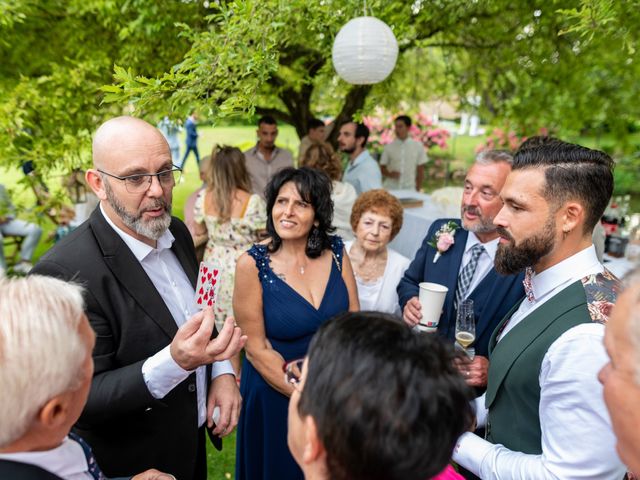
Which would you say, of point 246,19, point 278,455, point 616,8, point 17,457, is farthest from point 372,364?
point 616,8

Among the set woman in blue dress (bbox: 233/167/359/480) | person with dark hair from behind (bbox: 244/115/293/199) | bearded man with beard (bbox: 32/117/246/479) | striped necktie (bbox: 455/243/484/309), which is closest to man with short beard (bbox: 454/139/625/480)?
striped necktie (bbox: 455/243/484/309)

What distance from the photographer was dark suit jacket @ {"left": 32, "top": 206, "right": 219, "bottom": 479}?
161cm

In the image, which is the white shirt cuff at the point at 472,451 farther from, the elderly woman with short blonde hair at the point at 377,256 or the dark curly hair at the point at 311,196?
the elderly woman with short blonde hair at the point at 377,256

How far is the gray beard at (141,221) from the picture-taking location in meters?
1.85

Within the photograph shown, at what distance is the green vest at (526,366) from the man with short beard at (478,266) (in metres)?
0.76

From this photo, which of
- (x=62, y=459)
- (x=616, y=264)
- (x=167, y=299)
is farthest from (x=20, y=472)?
(x=616, y=264)

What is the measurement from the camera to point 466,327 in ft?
7.09

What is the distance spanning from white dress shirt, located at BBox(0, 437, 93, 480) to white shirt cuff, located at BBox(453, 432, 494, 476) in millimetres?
1198

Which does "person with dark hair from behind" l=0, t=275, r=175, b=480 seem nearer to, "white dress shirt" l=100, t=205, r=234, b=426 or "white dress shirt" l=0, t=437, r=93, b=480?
"white dress shirt" l=0, t=437, r=93, b=480

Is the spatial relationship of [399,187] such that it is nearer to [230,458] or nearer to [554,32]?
[554,32]

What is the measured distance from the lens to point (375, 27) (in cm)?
331

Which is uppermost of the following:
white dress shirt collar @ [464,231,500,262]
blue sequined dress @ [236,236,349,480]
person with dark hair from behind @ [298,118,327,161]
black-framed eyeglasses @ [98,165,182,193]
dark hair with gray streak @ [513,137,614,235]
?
person with dark hair from behind @ [298,118,327,161]

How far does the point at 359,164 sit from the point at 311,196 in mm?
3140

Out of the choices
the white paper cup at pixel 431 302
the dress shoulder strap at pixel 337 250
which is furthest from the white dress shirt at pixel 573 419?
the dress shoulder strap at pixel 337 250
